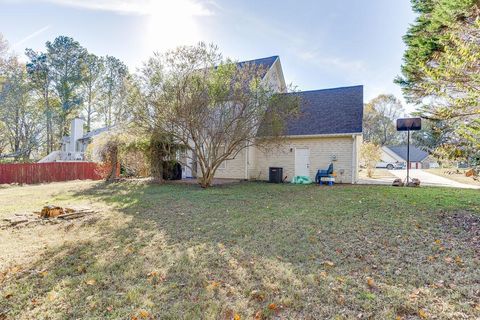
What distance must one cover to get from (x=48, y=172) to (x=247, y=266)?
17892mm

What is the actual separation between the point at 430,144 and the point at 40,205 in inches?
449

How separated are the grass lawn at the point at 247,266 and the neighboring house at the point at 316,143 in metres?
6.80

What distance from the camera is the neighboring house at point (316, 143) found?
42.7ft

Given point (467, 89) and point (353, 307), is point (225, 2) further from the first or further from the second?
point (353, 307)

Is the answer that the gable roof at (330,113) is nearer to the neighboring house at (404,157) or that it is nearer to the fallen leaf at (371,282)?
the fallen leaf at (371,282)

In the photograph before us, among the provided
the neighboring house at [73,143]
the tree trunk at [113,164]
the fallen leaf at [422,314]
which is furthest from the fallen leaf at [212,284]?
the neighboring house at [73,143]

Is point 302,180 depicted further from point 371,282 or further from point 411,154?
point 411,154

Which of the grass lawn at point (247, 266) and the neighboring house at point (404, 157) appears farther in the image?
the neighboring house at point (404, 157)

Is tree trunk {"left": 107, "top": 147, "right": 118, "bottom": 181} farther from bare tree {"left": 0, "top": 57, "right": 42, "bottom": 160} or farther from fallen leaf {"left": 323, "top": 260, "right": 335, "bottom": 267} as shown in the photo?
bare tree {"left": 0, "top": 57, "right": 42, "bottom": 160}

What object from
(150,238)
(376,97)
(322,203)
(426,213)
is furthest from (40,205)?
(376,97)

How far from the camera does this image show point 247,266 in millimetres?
3541

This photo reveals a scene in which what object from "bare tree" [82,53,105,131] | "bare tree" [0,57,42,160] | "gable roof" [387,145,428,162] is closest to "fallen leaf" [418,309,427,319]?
"bare tree" [0,57,42,160]

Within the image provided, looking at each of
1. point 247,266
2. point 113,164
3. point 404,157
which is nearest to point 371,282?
point 247,266

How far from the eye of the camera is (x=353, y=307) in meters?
2.60
